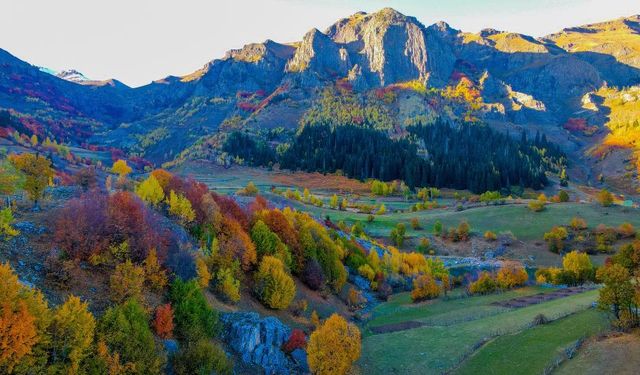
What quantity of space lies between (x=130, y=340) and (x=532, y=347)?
862 inches

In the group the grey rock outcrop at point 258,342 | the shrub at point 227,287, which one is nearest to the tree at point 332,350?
the grey rock outcrop at point 258,342

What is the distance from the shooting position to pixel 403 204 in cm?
14025

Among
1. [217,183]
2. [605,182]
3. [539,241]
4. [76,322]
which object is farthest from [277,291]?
[605,182]

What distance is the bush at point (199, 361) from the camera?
75.8 feet

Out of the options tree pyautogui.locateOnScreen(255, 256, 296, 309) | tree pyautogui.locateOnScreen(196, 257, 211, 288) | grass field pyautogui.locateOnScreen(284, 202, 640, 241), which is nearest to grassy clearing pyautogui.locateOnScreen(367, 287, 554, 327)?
tree pyautogui.locateOnScreen(255, 256, 296, 309)

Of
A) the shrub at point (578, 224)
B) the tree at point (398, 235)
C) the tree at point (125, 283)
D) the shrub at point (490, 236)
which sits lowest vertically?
the tree at point (398, 235)

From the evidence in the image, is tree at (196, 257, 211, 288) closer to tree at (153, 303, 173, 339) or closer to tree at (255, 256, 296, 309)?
tree at (153, 303, 173, 339)

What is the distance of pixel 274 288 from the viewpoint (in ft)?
124

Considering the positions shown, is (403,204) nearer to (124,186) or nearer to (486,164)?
(486,164)

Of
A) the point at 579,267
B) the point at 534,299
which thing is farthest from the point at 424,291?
the point at 579,267

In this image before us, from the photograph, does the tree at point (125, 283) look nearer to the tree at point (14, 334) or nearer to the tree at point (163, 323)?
the tree at point (163, 323)

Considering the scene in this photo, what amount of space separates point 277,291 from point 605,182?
20703 cm

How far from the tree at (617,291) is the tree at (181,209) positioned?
2992 cm

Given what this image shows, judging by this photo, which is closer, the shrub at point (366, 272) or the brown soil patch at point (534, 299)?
the brown soil patch at point (534, 299)
